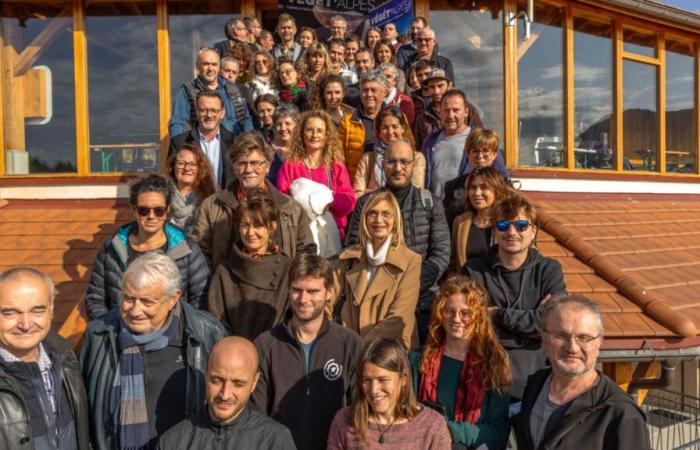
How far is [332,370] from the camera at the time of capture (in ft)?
9.55

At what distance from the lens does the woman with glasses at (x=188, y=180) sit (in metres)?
4.02

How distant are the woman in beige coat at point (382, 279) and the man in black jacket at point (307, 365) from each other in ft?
1.48

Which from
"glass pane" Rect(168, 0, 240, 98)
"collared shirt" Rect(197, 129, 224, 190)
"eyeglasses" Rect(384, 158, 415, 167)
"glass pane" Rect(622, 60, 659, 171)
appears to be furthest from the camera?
"glass pane" Rect(622, 60, 659, 171)

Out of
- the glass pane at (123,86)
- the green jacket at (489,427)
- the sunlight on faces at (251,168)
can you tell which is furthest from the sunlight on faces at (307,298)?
the glass pane at (123,86)

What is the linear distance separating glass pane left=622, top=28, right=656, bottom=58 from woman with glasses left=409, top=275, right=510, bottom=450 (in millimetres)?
6480

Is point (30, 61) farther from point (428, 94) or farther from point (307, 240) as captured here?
point (307, 240)

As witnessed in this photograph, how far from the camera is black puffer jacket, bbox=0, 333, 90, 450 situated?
2355mm

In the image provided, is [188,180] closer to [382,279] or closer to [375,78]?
[382,279]

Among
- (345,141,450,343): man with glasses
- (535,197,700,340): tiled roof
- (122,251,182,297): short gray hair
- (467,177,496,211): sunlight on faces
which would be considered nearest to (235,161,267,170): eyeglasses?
(345,141,450,343): man with glasses

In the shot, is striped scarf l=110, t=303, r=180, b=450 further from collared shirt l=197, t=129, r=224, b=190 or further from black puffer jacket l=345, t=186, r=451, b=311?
collared shirt l=197, t=129, r=224, b=190

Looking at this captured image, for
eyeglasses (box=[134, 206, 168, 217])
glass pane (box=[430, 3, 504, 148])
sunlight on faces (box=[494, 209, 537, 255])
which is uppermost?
glass pane (box=[430, 3, 504, 148])

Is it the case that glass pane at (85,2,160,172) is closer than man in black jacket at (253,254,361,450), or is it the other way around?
man in black jacket at (253,254,361,450)

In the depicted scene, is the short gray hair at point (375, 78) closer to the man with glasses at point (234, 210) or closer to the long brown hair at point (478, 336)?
the man with glasses at point (234, 210)

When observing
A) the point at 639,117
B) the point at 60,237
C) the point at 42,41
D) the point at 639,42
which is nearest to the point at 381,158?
the point at 60,237
